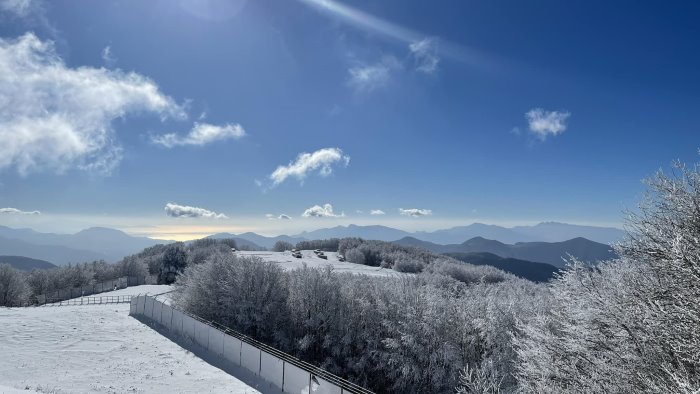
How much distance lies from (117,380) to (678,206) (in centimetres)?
2721

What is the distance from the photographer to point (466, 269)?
98.3 metres

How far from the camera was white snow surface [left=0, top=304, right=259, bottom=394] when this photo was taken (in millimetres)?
19562

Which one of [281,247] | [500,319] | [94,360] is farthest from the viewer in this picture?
[281,247]

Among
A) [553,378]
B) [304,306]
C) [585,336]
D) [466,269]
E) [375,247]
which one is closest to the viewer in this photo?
[585,336]

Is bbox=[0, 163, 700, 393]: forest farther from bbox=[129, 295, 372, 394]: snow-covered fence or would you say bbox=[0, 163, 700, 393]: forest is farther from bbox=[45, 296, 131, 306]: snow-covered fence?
bbox=[45, 296, 131, 306]: snow-covered fence

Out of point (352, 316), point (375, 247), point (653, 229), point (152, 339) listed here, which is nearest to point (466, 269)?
point (375, 247)

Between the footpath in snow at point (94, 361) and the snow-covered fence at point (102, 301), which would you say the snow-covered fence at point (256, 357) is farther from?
the snow-covered fence at point (102, 301)

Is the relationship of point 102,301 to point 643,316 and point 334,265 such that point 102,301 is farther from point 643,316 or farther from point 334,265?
point 643,316

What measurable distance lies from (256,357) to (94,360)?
10279mm

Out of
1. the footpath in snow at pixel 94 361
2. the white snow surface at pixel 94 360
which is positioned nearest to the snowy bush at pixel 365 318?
the white snow surface at pixel 94 360

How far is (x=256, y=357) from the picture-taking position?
24.3 metres

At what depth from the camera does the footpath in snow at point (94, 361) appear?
64.2ft

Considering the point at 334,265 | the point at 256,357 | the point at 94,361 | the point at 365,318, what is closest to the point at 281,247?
the point at 334,265

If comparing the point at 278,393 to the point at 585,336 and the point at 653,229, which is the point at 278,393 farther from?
the point at 653,229
